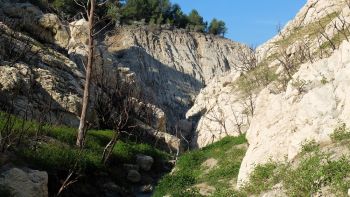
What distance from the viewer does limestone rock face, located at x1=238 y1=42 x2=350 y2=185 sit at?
1614cm

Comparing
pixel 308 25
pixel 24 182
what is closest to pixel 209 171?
pixel 24 182

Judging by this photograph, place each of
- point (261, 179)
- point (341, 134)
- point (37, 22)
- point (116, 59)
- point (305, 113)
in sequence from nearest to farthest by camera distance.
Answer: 1. point (341, 134)
2. point (261, 179)
3. point (305, 113)
4. point (37, 22)
5. point (116, 59)

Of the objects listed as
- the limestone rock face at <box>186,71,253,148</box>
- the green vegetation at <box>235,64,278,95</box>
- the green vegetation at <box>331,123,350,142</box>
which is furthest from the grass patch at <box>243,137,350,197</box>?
the green vegetation at <box>235,64,278,95</box>

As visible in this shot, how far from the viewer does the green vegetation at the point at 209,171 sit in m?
20.9

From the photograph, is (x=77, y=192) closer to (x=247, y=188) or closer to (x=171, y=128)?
(x=247, y=188)

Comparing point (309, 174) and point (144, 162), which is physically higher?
point (309, 174)

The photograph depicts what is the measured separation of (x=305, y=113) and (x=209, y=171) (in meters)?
9.03

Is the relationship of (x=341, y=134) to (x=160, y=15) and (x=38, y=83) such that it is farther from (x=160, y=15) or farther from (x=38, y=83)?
(x=160, y=15)

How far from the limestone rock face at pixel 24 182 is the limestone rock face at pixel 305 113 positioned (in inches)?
300

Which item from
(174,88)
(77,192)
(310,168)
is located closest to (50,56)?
(77,192)

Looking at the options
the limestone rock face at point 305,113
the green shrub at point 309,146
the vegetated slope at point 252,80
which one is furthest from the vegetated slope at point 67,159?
the vegetated slope at point 252,80

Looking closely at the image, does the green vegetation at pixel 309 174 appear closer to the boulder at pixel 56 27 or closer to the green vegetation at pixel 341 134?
the green vegetation at pixel 341 134

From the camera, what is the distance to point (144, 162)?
95.8ft

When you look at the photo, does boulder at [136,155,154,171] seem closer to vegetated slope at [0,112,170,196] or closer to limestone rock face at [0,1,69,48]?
vegetated slope at [0,112,170,196]
